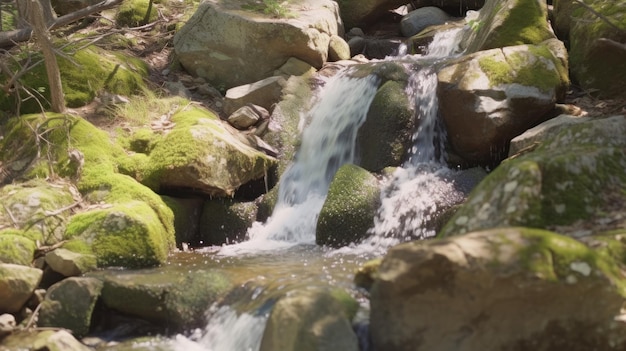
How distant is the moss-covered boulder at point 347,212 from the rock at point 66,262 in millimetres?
2552

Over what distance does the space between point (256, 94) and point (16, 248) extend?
4585 mm

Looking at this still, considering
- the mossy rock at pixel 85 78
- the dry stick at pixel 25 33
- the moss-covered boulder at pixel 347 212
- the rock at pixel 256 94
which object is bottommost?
the moss-covered boulder at pixel 347 212

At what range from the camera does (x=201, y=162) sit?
765cm

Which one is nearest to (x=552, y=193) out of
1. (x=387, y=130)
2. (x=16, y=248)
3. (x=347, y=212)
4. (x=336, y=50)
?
(x=347, y=212)

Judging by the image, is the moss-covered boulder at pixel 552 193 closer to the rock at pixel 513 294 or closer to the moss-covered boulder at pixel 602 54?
the rock at pixel 513 294

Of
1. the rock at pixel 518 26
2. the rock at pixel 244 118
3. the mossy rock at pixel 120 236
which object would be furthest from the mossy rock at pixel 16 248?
the rock at pixel 518 26

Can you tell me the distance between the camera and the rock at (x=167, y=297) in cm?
544

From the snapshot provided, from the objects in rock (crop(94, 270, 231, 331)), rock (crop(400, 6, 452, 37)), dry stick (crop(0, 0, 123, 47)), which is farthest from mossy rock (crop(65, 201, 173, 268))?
rock (crop(400, 6, 452, 37))

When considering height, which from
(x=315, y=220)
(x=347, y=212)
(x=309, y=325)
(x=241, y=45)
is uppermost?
(x=241, y=45)

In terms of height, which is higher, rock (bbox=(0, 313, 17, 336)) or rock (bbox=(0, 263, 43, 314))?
rock (bbox=(0, 263, 43, 314))

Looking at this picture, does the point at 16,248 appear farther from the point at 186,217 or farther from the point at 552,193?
the point at 552,193

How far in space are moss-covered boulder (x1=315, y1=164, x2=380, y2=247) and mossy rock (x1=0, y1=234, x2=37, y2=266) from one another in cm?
297

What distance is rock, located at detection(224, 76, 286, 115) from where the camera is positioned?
952 centimetres

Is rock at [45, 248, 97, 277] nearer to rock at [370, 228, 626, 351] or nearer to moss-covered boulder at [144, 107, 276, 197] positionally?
moss-covered boulder at [144, 107, 276, 197]
